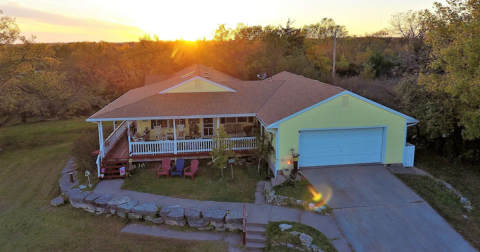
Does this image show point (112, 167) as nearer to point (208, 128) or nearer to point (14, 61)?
point (208, 128)

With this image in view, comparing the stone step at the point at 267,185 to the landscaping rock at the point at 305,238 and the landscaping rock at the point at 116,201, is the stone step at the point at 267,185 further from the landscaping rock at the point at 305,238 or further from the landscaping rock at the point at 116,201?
the landscaping rock at the point at 116,201

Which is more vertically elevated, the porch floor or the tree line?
the tree line

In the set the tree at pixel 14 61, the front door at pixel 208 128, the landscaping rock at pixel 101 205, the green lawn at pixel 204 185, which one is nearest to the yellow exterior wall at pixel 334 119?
the green lawn at pixel 204 185

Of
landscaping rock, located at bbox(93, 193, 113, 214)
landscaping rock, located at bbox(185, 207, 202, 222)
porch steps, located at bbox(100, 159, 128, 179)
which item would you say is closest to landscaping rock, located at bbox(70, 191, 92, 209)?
landscaping rock, located at bbox(93, 193, 113, 214)

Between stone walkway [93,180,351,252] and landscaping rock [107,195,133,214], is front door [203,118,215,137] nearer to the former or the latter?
stone walkway [93,180,351,252]

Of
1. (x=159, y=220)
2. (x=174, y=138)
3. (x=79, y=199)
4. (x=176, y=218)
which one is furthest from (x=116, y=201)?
(x=174, y=138)

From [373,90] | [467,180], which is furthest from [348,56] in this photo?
[467,180]
